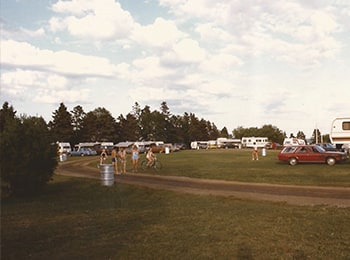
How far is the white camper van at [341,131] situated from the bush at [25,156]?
2468 cm

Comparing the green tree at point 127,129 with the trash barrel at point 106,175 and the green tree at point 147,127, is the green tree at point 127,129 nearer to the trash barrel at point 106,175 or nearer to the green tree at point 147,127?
the green tree at point 147,127

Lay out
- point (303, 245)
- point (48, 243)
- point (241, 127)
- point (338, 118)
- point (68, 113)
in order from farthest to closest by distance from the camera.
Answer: point (241, 127)
point (68, 113)
point (338, 118)
point (48, 243)
point (303, 245)

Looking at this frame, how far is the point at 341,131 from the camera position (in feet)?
118

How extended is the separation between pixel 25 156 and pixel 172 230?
10.5m

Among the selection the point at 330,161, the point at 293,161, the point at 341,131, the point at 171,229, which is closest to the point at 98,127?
the point at 341,131

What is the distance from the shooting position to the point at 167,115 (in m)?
130

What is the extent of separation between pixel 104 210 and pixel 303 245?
6984mm

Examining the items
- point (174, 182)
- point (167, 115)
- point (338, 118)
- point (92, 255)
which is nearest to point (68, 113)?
point (167, 115)

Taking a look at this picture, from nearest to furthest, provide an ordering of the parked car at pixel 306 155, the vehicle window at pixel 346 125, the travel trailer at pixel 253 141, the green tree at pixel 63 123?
the parked car at pixel 306 155
the vehicle window at pixel 346 125
the green tree at pixel 63 123
the travel trailer at pixel 253 141

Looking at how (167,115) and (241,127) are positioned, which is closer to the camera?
(167,115)

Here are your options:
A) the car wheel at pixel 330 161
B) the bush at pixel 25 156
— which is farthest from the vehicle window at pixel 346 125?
the bush at pixel 25 156

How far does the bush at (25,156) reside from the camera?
705 inches

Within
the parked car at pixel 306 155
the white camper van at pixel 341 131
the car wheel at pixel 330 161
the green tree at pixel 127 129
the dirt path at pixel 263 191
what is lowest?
the dirt path at pixel 263 191

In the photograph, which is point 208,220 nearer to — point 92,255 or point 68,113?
point 92,255
